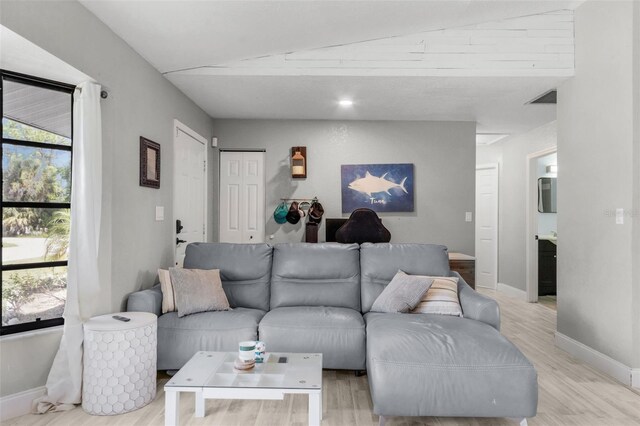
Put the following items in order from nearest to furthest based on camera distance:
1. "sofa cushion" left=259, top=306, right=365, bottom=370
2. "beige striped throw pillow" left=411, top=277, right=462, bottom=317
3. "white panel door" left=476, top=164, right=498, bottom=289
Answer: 1. "sofa cushion" left=259, top=306, right=365, bottom=370
2. "beige striped throw pillow" left=411, top=277, right=462, bottom=317
3. "white panel door" left=476, top=164, right=498, bottom=289

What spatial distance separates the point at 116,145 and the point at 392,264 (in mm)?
2279

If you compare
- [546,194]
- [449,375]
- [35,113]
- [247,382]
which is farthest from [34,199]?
[546,194]

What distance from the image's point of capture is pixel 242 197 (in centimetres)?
553

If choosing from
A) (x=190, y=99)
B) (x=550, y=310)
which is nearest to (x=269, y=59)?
(x=190, y=99)

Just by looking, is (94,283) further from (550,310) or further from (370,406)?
(550,310)

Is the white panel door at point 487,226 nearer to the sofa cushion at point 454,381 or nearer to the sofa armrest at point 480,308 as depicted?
the sofa armrest at point 480,308

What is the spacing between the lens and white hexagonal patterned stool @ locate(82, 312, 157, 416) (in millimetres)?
2453

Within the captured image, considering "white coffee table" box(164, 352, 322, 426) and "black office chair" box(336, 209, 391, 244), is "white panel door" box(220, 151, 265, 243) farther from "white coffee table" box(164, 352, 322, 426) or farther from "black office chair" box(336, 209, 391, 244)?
"white coffee table" box(164, 352, 322, 426)

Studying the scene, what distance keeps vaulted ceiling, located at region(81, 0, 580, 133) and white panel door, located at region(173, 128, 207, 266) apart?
1.87ft

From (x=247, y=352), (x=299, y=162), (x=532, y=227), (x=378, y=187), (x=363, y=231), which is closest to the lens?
(x=247, y=352)

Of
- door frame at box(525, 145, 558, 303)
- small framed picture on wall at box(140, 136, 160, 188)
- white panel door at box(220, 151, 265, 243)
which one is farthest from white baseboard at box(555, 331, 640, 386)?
small framed picture on wall at box(140, 136, 160, 188)

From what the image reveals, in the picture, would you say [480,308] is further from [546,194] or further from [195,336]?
[546,194]

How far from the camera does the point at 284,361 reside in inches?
90.5

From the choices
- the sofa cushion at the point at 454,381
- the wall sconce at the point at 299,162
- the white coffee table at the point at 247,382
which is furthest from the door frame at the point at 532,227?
the white coffee table at the point at 247,382
